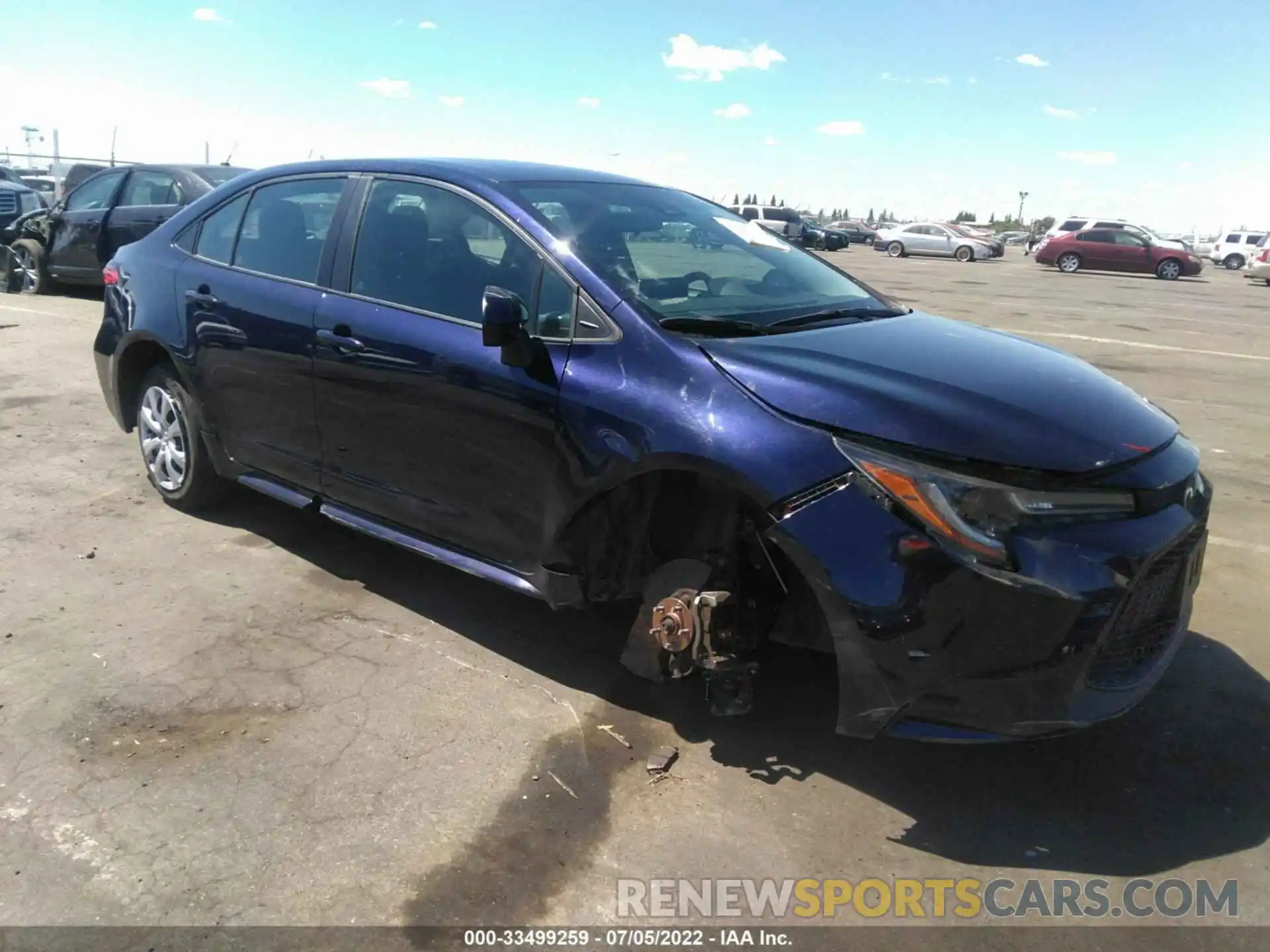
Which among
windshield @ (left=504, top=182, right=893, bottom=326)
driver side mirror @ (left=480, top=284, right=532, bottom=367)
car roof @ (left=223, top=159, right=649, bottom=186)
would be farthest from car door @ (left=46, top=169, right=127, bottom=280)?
driver side mirror @ (left=480, top=284, right=532, bottom=367)

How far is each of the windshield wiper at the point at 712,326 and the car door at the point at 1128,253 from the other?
32779 millimetres

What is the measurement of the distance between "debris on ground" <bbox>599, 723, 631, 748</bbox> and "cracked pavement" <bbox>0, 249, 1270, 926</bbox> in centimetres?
3

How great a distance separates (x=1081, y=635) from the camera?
7.95 ft

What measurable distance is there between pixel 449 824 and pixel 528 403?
1304 mm

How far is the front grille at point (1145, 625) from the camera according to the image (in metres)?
2.56

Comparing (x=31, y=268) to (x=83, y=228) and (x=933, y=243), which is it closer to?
(x=83, y=228)

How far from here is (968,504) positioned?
8.00 feet

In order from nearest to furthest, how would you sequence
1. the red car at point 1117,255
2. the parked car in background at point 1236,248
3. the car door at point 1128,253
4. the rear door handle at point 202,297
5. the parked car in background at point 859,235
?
the rear door handle at point 202,297 → the red car at point 1117,255 → the car door at point 1128,253 → the parked car in background at point 1236,248 → the parked car in background at point 859,235

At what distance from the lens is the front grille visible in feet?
8.41

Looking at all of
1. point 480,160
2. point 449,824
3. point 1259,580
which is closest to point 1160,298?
point 1259,580

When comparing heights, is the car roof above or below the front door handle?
above

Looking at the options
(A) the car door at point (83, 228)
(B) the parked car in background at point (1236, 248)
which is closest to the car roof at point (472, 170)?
(A) the car door at point (83, 228)

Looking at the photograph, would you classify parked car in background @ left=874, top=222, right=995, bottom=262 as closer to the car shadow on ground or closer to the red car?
the red car

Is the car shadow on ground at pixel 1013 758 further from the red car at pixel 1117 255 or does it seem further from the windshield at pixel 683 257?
the red car at pixel 1117 255
